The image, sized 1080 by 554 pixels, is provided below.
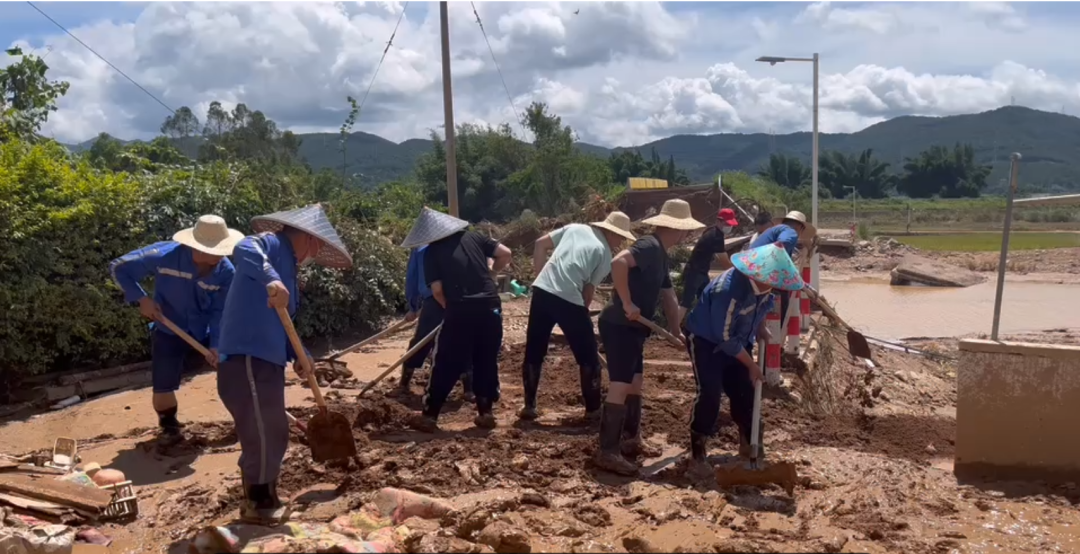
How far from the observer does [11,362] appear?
24.5 ft

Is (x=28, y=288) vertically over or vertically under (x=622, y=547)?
over

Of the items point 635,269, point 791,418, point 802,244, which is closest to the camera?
point 635,269

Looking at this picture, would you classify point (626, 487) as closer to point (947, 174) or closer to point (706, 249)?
point (706, 249)

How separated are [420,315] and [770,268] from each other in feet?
11.7

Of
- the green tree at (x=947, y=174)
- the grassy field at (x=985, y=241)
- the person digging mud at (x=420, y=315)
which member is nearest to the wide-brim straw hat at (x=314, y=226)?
the person digging mud at (x=420, y=315)

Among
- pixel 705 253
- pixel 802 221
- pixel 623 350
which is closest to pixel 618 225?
pixel 623 350

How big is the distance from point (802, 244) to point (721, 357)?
3865mm

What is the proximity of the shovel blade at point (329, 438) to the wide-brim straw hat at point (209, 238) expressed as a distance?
52.6 inches

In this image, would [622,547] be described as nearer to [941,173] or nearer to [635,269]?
[635,269]

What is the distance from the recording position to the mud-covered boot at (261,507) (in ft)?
14.5

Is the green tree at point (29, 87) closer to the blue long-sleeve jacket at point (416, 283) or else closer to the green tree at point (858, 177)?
the blue long-sleeve jacket at point (416, 283)

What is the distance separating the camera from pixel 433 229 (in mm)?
6574

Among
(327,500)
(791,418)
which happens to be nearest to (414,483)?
(327,500)

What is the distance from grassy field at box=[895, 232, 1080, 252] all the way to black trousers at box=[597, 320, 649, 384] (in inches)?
1020
